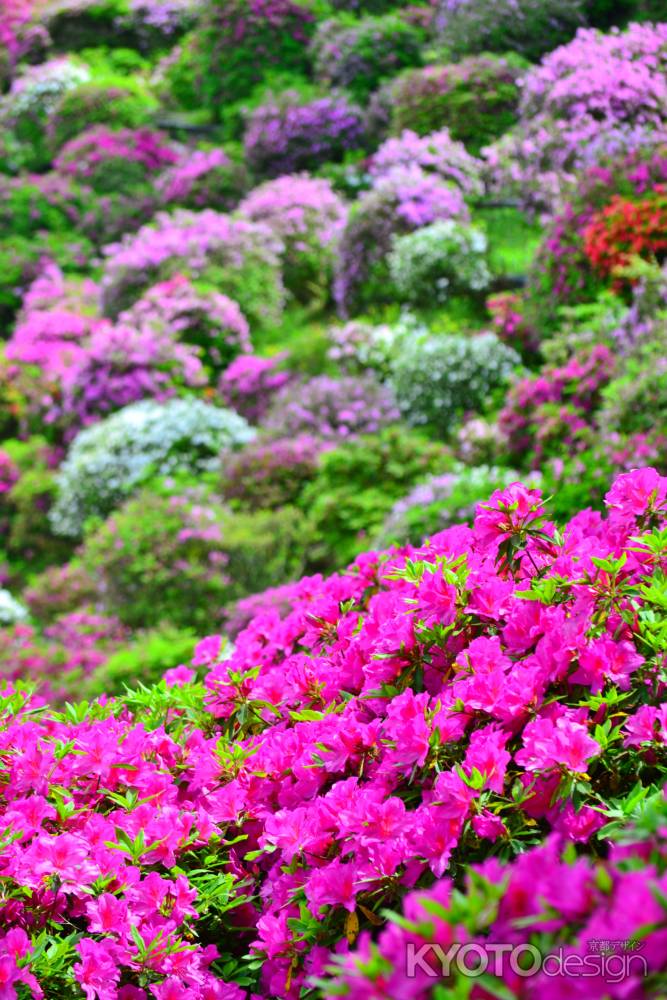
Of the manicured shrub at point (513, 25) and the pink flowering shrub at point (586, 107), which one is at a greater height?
the manicured shrub at point (513, 25)

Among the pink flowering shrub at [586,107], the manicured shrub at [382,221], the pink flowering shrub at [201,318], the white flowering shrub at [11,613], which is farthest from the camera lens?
the pink flowering shrub at [201,318]

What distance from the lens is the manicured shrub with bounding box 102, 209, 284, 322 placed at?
11.4 m

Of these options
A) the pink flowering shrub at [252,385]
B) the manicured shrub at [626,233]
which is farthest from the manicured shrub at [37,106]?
the manicured shrub at [626,233]

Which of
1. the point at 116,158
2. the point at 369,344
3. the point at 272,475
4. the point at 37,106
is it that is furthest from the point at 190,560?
the point at 37,106

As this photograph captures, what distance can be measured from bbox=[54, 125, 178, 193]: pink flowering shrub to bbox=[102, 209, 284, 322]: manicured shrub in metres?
5.43

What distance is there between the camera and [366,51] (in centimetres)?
1373

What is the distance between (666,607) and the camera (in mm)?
1531

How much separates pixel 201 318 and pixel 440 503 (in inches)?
229

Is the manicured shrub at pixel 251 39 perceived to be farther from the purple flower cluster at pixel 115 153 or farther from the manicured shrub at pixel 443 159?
the manicured shrub at pixel 443 159

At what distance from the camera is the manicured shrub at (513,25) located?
865 centimetres

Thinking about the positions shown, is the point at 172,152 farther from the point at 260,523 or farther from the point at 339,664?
the point at 339,664

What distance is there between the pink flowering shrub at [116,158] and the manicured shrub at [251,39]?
5.00ft

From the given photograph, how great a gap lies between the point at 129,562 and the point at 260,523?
888mm

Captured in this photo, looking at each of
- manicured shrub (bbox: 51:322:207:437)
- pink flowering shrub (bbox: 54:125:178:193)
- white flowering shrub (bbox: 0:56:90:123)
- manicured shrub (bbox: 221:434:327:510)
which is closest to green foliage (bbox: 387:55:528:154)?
manicured shrub (bbox: 51:322:207:437)
